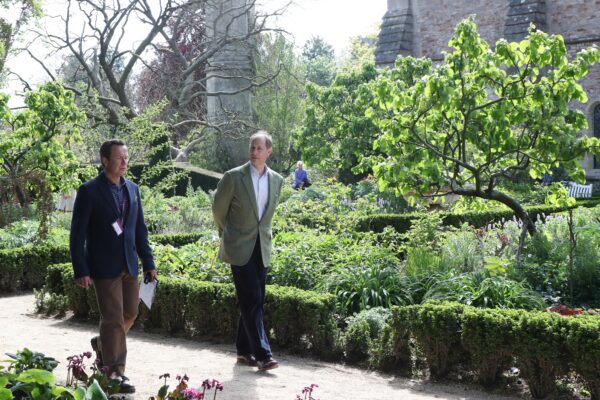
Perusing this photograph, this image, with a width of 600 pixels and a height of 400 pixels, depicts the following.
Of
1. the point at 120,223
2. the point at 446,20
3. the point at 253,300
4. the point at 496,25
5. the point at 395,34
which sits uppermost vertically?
the point at 446,20

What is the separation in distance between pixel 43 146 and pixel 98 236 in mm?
6958

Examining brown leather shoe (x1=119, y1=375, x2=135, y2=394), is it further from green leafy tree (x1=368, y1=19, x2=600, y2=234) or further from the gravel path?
green leafy tree (x1=368, y1=19, x2=600, y2=234)

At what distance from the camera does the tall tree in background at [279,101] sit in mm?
31828

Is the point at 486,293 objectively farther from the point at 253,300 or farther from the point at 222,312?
the point at 222,312

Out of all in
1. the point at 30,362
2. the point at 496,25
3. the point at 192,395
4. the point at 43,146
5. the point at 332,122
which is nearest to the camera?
the point at 192,395

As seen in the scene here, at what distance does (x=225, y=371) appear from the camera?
6.18 m

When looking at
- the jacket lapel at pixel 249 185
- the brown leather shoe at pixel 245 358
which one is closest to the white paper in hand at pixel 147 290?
the jacket lapel at pixel 249 185

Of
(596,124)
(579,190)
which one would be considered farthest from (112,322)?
(596,124)

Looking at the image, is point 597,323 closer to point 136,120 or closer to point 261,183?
point 261,183

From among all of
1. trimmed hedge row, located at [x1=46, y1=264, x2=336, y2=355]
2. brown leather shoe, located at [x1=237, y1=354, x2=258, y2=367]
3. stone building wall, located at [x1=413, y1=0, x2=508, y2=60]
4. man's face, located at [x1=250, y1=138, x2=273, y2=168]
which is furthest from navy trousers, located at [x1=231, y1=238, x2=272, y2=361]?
stone building wall, located at [x1=413, y1=0, x2=508, y2=60]

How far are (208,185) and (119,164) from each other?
1888 centimetres

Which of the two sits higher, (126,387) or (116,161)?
(116,161)

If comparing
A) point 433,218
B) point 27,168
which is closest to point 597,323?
point 433,218

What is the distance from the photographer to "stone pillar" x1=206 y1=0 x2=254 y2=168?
2528 cm
